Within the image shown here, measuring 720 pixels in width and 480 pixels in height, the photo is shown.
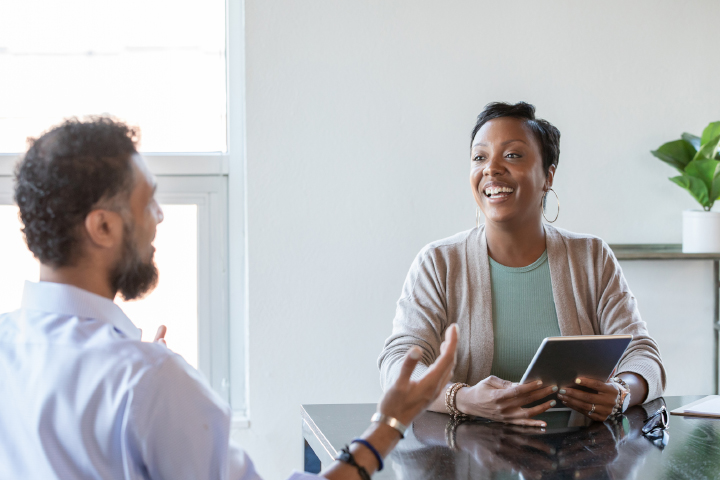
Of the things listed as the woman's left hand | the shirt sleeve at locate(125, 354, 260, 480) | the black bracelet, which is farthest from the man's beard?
the woman's left hand

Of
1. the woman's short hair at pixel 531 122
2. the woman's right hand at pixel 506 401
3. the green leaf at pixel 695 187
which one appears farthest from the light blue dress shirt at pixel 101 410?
the green leaf at pixel 695 187

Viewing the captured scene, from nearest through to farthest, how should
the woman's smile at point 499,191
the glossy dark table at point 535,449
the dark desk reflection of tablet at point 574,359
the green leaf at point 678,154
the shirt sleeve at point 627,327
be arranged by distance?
the glossy dark table at point 535,449 → the dark desk reflection of tablet at point 574,359 → the shirt sleeve at point 627,327 → the woman's smile at point 499,191 → the green leaf at point 678,154

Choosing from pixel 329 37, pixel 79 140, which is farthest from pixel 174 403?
pixel 329 37

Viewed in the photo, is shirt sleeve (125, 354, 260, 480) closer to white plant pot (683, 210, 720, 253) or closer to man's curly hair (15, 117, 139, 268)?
man's curly hair (15, 117, 139, 268)

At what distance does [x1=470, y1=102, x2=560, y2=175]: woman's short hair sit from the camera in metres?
2.05

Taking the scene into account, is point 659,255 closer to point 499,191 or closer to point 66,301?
point 499,191

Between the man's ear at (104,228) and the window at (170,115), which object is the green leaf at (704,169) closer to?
the window at (170,115)

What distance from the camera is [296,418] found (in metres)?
2.76

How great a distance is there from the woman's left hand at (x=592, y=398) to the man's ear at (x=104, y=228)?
107 centimetres

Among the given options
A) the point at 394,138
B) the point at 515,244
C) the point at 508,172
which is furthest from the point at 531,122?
→ the point at 394,138

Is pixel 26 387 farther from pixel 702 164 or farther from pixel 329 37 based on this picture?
pixel 702 164

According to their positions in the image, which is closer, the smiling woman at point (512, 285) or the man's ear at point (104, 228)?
the man's ear at point (104, 228)

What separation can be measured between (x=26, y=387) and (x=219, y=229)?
6.44 ft

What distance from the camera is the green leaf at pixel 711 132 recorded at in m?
2.66
